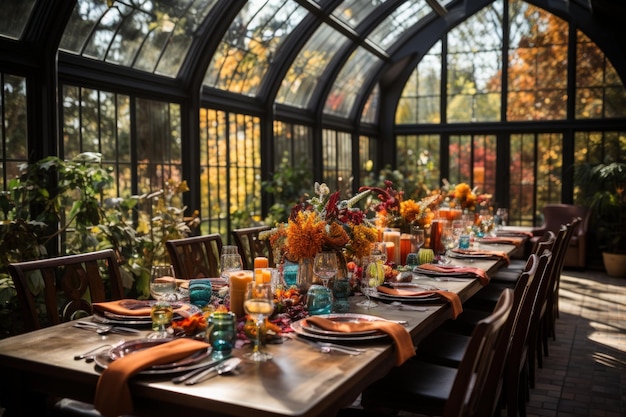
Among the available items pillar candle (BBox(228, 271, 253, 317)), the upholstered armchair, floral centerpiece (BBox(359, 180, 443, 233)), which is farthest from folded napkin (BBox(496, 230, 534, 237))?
pillar candle (BBox(228, 271, 253, 317))

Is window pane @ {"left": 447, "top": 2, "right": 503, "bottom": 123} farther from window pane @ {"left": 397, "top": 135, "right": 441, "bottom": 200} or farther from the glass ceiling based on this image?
the glass ceiling

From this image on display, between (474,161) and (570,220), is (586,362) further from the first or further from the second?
(474,161)

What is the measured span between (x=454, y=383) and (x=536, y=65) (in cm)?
1006

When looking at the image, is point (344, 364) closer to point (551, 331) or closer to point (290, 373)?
point (290, 373)

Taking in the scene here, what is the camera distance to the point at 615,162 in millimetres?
10109

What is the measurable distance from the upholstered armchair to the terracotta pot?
0.42 metres

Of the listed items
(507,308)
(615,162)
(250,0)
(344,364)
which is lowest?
(344,364)

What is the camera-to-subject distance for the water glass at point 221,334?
1999 mm

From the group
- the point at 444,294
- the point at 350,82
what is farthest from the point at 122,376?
the point at 350,82

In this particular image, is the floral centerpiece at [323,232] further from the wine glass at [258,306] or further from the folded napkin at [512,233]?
the folded napkin at [512,233]

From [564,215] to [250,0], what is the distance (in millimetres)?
5950

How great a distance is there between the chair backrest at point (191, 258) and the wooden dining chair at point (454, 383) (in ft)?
4.62

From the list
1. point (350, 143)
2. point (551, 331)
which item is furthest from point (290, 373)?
point (350, 143)

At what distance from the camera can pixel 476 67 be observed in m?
11.3
